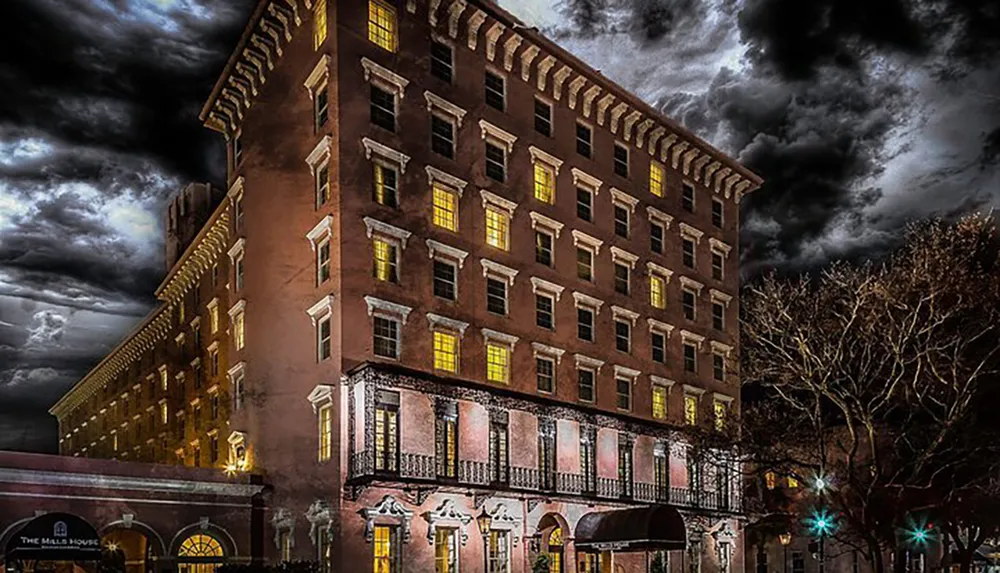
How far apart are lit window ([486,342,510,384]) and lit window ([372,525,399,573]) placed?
305 inches

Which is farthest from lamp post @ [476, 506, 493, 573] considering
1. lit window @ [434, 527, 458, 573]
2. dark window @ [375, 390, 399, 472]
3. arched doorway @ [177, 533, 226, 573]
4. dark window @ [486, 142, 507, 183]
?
dark window @ [486, 142, 507, 183]

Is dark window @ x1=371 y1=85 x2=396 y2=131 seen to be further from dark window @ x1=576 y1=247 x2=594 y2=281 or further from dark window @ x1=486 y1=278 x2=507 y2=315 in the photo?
dark window @ x1=576 y1=247 x2=594 y2=281

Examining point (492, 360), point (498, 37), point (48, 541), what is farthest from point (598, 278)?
point (48, 541)

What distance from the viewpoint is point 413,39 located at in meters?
39.2

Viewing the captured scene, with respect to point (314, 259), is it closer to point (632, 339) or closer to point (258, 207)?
point (258, 207)

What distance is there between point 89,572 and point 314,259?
1807cm

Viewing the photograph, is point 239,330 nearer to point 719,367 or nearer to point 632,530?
point 632,530

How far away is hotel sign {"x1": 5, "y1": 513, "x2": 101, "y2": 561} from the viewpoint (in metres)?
31.9

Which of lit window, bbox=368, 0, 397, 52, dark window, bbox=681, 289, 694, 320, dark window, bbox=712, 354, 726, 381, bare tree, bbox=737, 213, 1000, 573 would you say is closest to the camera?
bare tree, bbox=737, 213, 1000, 573

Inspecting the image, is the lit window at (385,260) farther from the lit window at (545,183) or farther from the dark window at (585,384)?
the dark window at (585,384)

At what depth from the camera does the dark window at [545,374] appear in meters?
43.2

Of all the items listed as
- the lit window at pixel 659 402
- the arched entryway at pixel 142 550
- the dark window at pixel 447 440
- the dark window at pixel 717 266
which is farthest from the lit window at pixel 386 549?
the dark window at pixel 717 266

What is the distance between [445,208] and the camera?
39.8 m

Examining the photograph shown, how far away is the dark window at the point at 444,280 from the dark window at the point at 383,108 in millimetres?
5435
